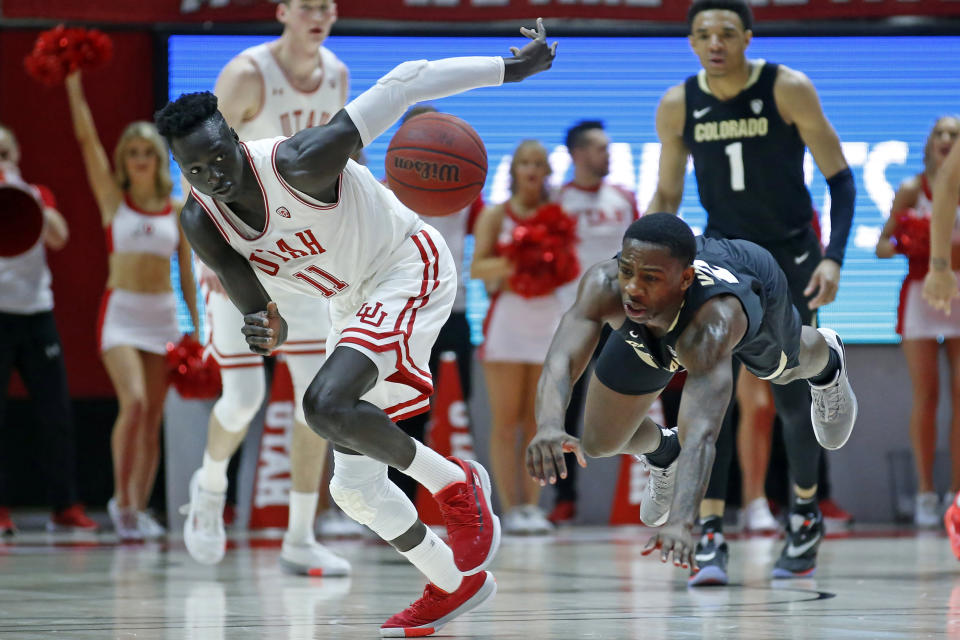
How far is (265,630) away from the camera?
14.4 feet

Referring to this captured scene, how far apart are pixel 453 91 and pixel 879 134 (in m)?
6.60

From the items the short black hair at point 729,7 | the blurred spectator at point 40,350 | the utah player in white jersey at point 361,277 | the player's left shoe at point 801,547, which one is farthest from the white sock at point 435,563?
the blurred spectator at point 40,350

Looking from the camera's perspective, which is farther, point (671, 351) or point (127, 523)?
point (127, 523)

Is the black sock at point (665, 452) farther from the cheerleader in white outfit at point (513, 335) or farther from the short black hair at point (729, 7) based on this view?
the cheerleader in white outfit at point (513, 335)

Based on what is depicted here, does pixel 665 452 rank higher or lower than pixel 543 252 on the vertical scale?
lower

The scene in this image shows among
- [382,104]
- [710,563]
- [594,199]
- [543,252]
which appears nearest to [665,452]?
[710,563]

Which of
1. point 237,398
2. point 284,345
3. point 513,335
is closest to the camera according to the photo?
point 284,345

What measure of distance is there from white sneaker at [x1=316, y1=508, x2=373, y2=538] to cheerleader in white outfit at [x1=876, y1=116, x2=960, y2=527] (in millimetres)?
3784

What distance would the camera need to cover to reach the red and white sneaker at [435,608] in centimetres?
437

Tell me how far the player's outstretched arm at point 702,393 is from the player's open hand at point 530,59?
1117mm

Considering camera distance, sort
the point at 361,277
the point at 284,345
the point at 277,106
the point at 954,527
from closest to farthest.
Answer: the point at 361,277
the point at 954,527
the point at 284,345
the point at 277,106

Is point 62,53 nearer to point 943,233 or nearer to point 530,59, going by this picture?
point 530,59

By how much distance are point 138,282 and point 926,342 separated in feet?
17.4

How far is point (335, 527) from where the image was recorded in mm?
9125
